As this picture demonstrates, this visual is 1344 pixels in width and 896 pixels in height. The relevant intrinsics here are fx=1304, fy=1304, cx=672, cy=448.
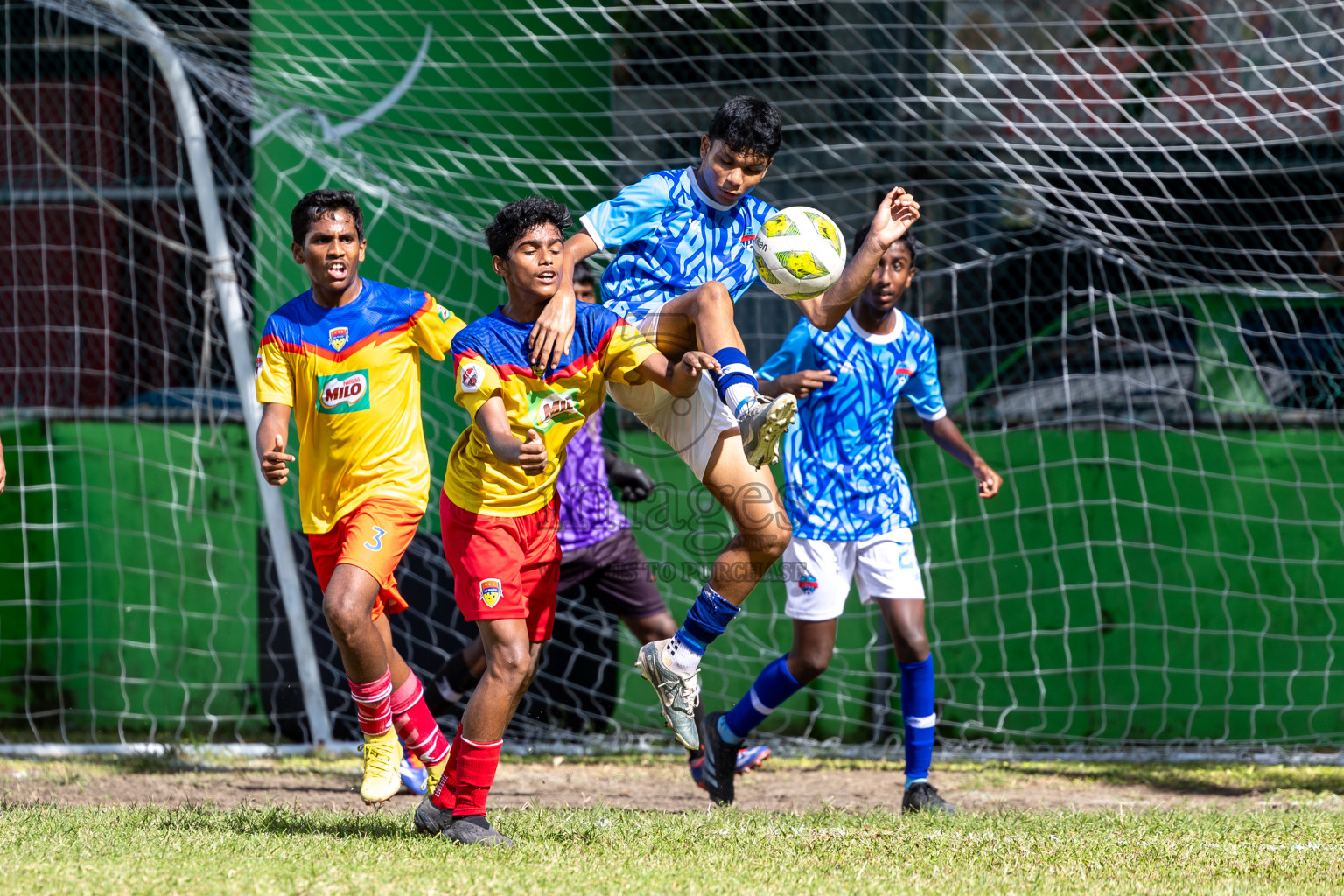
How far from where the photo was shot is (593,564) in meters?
5.50

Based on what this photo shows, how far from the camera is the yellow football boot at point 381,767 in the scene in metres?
4.14

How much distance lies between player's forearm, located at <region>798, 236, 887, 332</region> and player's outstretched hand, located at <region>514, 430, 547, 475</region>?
48.8 inches

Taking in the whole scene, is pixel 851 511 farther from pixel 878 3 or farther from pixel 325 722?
pixel 878 3

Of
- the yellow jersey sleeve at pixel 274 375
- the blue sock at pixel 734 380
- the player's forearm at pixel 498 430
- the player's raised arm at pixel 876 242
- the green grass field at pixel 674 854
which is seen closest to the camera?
the green grass field at pixel 674 854

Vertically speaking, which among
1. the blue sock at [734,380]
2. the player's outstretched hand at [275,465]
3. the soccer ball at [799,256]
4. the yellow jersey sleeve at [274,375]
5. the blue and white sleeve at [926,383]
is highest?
the soccer ball at [799,256]

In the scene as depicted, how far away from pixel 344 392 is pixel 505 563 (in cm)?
95

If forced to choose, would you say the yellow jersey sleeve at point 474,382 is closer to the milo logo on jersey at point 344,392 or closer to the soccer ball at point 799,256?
the milo logo on jersey at point 344,392

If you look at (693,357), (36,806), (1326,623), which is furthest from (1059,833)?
(36,806)

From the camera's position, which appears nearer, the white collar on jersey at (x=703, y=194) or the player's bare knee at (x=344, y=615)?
the player's bare knee at (x=344, y=615)

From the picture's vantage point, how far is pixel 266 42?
23.5ft

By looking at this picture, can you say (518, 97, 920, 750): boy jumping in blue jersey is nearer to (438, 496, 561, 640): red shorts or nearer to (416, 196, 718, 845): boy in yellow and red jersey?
(416, 196, 718, 845): boy in yellow and red jersey

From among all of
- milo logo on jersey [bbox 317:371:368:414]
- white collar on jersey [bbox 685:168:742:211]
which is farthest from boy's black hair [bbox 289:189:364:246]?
white collar on jersey [bbox 685:168:742:211]

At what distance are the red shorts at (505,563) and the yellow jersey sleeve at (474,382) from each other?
1.10ft

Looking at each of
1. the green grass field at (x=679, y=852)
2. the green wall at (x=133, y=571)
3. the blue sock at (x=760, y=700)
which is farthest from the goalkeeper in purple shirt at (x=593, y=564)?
the green wall at (x=133, y=571)
